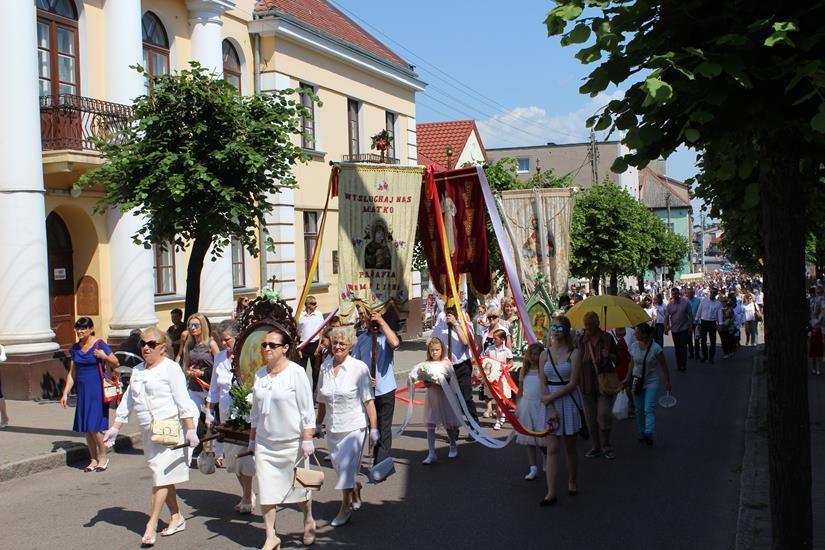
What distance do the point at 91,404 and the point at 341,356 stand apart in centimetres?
399

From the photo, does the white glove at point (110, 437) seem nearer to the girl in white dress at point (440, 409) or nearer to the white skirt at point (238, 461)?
the white skirt at point (238, 461)

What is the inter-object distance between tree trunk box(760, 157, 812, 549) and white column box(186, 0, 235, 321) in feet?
49.3

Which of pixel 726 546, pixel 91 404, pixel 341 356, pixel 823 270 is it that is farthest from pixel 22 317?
pixel 823 270

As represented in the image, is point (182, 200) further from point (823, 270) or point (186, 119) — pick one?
point (823, 270)

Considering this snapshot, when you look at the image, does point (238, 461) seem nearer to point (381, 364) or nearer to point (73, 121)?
point (381, 364)

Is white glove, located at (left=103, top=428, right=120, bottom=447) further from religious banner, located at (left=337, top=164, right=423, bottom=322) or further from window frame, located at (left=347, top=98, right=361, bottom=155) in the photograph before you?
window frame, located at (left=347, top=98, right=361, bottom=155)

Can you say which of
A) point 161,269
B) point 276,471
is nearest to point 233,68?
point 161,269

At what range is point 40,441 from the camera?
11.1m

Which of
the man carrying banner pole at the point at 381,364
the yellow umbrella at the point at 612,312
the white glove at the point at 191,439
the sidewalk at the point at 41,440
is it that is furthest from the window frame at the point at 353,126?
the white glove at the point at 191,439

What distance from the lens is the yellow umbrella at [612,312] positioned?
11.7 meters

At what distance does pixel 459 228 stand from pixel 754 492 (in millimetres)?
4372

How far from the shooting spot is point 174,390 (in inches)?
292

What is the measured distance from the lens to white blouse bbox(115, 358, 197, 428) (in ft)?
24.2

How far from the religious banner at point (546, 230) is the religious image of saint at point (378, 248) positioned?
A: 7566 mm
